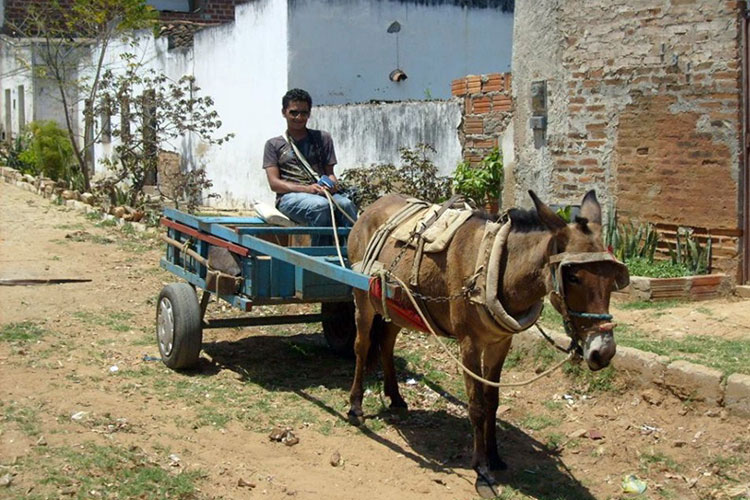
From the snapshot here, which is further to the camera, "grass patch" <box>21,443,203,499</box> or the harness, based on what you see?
"grass patch" <box>21,443,203,499</box>

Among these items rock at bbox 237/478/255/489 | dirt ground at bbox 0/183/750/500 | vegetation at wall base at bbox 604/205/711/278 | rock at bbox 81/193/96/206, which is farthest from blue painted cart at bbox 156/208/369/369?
rock at bbox 81/193/96/206

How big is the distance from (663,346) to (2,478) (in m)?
4.68

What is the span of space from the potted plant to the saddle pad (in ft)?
18.0

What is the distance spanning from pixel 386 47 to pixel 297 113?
8.68 meters

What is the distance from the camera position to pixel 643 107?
9172 millimetres

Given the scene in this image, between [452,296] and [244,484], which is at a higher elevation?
[452,296]

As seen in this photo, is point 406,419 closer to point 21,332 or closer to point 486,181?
point 21,332

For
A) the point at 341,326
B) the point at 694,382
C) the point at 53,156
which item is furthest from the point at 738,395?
the point at 53,156

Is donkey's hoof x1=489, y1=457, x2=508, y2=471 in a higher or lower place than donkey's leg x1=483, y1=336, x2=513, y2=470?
lower

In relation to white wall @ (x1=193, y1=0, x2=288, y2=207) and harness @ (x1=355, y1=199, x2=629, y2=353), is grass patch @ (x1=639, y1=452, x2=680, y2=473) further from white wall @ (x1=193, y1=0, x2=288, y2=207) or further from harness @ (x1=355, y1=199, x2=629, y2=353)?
white wall @ (x1=193, y1=0, x2=288, y2=207)

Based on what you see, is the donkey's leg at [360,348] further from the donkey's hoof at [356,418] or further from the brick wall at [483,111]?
the brick wall at [483,111]

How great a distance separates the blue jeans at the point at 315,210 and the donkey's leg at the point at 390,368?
0.96 meters

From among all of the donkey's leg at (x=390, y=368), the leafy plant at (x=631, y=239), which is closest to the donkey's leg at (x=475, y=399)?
the donkey's leg at (x=390, y=368)

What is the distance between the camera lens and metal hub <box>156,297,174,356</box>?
24.3ft
